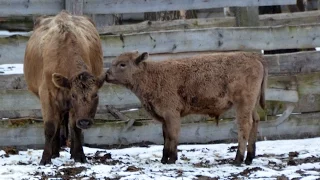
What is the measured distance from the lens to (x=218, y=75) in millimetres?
10094

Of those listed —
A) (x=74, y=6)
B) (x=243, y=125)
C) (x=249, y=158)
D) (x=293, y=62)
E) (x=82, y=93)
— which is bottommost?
(x=249, y=158)

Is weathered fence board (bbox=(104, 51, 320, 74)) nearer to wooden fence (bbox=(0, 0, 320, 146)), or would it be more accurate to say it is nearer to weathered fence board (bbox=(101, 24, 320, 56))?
wooden fence (bbox=(0, 0, 320, 146))

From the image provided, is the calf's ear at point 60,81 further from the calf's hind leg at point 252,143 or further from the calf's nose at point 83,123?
the calf's hind leg at point 252,143

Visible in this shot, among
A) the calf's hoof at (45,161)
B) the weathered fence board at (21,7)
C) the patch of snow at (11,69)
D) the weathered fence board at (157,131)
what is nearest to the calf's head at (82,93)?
the calf's hoof at (45,161)

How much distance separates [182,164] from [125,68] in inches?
57.1

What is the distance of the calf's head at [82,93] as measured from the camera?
971 centimetres

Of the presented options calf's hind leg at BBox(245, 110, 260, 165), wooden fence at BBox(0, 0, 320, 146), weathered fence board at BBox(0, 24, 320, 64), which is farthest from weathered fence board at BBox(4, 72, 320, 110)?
calf's hind leg at BBox(245, 110, 260, 165)

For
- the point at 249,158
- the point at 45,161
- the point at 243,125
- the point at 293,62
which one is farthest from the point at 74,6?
the point at 249,158

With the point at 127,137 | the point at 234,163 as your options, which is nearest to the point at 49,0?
the point at 127,137

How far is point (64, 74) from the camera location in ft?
33.0

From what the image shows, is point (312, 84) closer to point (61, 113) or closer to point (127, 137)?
point (127, 137)

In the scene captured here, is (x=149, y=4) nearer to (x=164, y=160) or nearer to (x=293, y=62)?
(x=293, y=62)

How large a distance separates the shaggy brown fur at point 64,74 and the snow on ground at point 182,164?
407 millimetres

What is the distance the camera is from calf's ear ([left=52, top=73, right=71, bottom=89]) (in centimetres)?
970
